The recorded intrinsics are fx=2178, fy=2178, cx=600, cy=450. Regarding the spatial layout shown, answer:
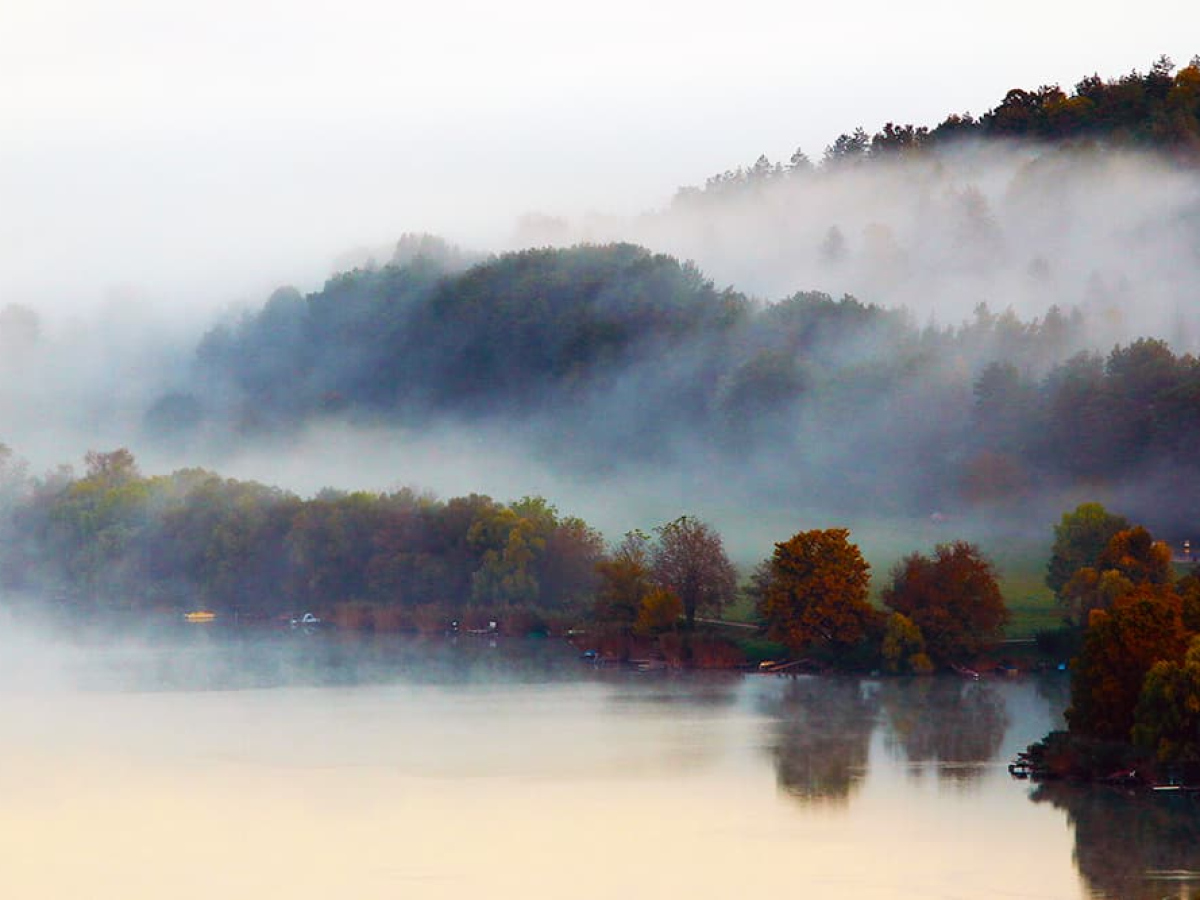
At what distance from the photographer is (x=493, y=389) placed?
11550 cm

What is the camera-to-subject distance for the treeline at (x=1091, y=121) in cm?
10300

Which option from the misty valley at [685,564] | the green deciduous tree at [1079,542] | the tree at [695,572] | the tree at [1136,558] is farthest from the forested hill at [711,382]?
the tree at [695,572]

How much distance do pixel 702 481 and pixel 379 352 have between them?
119ft

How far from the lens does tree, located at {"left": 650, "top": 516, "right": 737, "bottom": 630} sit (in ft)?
204

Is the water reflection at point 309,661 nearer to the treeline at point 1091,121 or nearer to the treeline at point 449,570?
the treeline at point 449,570

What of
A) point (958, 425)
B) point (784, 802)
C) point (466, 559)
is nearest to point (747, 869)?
point (784, 802)

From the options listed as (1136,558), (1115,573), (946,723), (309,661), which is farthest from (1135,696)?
(309,661)

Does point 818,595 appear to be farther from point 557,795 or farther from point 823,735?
point 557,795

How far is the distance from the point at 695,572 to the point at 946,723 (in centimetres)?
1715

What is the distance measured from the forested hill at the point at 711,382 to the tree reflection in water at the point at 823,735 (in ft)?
67.8

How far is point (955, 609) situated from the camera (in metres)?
55.1

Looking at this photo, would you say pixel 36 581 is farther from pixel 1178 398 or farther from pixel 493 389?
pixel 1178 398

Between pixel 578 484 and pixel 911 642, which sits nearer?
pixel 911 642

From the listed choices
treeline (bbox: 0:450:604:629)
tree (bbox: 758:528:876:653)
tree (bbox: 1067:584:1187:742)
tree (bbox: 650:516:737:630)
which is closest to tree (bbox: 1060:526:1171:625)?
tree (bbox: 758:528:876:653)
